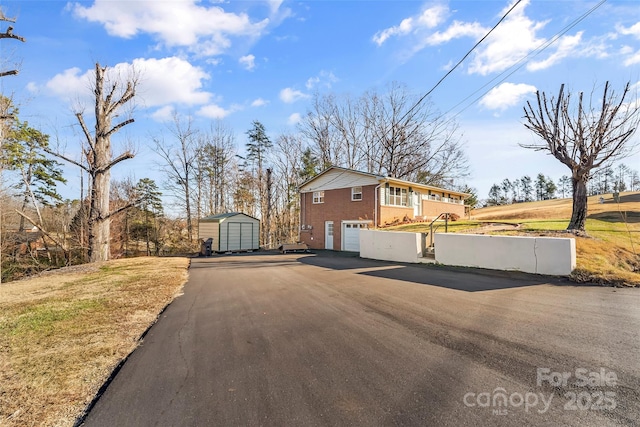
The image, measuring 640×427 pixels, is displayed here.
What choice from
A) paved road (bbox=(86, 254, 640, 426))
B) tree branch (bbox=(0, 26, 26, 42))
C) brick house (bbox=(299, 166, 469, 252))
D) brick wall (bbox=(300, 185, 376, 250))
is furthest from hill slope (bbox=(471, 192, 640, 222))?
tree branch (bbox=(0, 26, 26, 42))

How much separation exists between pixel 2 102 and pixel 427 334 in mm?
15617

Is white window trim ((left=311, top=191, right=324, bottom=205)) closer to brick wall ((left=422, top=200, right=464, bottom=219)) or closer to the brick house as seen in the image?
the brick house

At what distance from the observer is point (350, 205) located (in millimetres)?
20281

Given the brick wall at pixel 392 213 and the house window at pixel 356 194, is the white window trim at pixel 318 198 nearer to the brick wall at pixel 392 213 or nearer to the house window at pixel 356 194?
the house window at pixel 356 194

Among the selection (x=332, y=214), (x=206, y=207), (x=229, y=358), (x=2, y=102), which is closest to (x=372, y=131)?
(x=332, y=214)

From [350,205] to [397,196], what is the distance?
3624 mm

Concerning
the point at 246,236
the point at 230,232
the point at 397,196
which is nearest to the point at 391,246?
the point at 397,196

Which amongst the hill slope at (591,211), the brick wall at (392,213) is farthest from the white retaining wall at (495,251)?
the hill slope at (591,211)

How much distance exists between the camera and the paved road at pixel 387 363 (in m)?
2.35

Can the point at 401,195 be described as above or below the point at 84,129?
below

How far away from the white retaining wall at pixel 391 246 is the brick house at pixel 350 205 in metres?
3.81

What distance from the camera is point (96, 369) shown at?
3205 mm

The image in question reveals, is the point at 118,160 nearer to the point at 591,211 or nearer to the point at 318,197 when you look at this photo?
the point at 318,197

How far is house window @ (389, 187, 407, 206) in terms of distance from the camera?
795 inches
